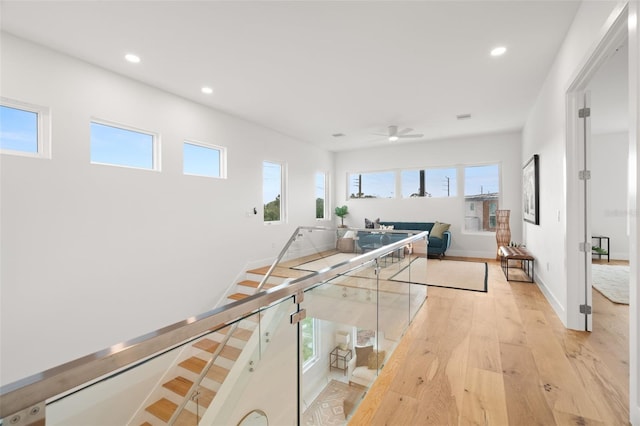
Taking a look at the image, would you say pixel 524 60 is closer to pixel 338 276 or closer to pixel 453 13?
pixel 453 13

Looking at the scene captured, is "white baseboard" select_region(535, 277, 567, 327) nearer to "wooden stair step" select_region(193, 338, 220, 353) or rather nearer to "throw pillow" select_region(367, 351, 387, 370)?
"throw pillow" select_region(367, 351, 387, 370)

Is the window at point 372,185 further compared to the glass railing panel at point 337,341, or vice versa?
the window at point 372,185

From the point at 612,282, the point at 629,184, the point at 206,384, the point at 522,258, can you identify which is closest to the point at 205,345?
the point at 206,384

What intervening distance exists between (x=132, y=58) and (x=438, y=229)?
6.59m

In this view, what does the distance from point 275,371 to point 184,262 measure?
3.42 m

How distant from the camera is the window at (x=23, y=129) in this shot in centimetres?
286

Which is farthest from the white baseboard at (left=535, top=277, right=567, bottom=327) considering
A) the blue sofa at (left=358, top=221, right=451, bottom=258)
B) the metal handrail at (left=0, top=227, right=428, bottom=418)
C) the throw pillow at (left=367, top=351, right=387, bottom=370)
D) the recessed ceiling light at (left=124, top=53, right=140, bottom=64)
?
the recessed ceiling light at (left=124, top=53, right=140, bottom=64)

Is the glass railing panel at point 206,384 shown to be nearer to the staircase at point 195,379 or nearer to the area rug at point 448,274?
the staircase at point 195,379

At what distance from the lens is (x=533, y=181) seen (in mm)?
4480

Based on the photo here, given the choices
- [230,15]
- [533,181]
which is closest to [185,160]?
[230,15]

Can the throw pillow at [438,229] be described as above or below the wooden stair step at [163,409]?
above

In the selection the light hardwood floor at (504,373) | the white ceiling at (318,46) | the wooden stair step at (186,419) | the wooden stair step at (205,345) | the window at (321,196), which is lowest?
the light hardwood floor at (504,373)

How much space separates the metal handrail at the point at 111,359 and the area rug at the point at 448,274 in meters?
2.07

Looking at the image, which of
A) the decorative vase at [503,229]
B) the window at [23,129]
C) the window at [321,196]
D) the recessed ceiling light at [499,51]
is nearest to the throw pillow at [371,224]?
the window at [321,196]
